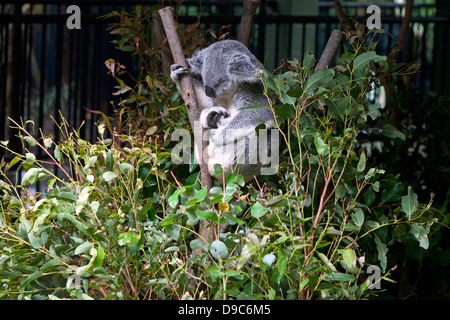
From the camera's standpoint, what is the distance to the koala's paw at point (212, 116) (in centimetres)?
193

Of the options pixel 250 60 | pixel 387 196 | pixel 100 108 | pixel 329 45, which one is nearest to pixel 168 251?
pixel 250 60

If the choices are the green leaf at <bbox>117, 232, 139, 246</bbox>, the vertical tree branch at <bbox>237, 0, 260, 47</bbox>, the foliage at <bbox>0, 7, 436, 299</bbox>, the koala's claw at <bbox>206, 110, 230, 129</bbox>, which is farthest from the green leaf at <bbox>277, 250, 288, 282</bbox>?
the vertical tree branch at <bbox>237, 0, 260, 47</bbox>

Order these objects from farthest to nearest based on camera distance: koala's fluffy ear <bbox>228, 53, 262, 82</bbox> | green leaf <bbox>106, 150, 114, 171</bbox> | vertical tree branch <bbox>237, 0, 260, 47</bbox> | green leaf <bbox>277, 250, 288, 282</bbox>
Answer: vertical tree branch <bbox>237, 0, 260, 47</bbox> < koala's fluffy ear <bbox>228, 53, 262, 82</bbox> < green leaf <bbox>106, 150, 114, 171</bbox> < green leaf <bbox>277, 250, 288, 282</bbox>

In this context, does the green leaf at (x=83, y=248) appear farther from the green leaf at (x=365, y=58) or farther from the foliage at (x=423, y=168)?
the foliage at (x=423, y=168)

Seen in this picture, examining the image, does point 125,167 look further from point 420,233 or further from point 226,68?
point 420,233

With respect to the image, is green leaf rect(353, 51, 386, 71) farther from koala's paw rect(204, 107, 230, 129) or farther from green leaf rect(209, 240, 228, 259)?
green leaf rect(209, 240, 228, 259)

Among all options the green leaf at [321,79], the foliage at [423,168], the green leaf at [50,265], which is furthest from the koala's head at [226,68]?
the foliage at [423,168]

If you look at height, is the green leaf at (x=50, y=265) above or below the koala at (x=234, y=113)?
below

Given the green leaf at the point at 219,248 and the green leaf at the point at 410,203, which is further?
the green leaf at the point at 410,203

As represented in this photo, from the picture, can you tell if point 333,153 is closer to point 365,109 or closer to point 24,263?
point 365,109

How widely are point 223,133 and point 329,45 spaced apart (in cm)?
52

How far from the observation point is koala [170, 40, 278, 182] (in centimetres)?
192

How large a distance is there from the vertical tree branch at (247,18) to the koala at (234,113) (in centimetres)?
37

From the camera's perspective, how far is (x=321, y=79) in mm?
1628
